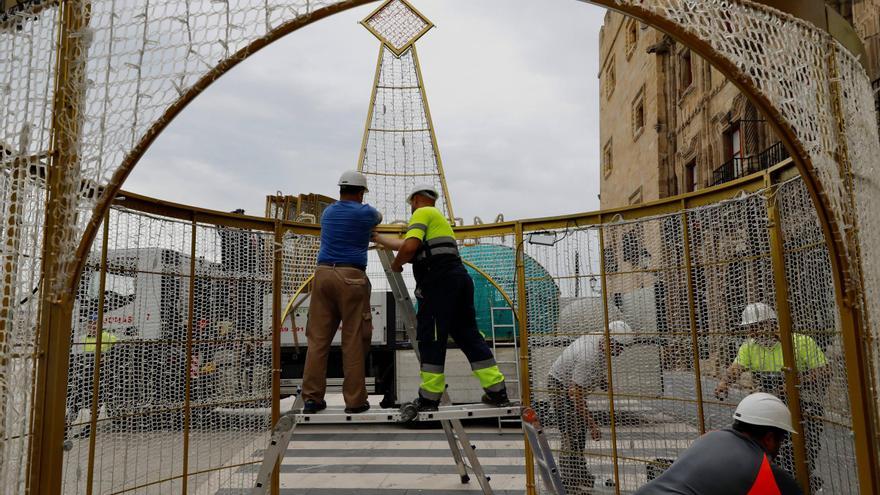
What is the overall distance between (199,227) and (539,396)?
3.21m

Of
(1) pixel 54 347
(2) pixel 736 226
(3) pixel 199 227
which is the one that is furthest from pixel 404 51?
(1) pixel 54 347

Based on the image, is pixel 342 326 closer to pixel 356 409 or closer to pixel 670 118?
pixel 356 409

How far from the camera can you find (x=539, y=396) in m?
5.76

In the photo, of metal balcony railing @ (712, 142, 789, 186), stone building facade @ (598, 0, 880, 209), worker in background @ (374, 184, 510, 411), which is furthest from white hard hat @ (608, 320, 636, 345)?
metal balcony railing @ (712, 142, 789, 186)

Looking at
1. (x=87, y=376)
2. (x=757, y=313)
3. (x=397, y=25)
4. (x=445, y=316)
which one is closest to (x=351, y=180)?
(x=445, y=316)

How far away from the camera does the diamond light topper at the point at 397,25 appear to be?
8445 mm

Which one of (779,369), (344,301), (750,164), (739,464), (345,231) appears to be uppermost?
(750,164)

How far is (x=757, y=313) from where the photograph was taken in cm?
443

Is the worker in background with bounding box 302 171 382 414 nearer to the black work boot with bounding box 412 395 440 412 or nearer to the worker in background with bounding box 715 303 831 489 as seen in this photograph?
the black work boot with bounding box 412 395 440 412

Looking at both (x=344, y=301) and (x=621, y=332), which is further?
(x=621, y=332)

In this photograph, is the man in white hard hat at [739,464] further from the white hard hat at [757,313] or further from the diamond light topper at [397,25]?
the diamond light topper at [397,25]

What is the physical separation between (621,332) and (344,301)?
237 centimetres

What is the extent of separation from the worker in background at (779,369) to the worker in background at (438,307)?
5.72ft

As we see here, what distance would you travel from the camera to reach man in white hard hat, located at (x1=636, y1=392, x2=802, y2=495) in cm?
275
